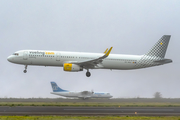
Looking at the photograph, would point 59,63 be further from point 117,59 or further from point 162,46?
point 162,46

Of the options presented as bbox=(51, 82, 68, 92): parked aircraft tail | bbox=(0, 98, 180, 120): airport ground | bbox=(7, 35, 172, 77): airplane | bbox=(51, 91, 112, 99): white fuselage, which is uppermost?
bbox=(7, 35, 172, 77): airplane

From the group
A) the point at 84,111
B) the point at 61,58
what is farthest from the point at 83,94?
the point at 84,111

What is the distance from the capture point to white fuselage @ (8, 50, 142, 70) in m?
46.1

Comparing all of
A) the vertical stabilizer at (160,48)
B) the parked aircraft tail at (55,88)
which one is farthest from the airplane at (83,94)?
the vertical stabilizer at (160,48)

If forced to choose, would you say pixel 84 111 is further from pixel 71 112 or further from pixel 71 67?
pixel 71 67

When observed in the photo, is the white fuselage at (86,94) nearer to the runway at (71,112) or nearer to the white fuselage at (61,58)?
the white fuselage at (61,58)

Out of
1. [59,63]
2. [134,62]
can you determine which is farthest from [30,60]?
[134,62]

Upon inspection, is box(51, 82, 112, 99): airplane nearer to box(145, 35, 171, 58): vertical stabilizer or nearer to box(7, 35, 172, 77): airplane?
box(7, 35, 172, 77): airplane

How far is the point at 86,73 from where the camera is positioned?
1887 inches

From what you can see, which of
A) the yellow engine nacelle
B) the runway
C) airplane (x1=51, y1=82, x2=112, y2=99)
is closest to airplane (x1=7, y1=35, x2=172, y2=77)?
the yellow engine nacelle

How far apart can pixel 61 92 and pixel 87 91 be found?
8607 mm

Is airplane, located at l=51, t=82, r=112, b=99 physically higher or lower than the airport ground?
→ higher

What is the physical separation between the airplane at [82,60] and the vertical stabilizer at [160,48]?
1.42m

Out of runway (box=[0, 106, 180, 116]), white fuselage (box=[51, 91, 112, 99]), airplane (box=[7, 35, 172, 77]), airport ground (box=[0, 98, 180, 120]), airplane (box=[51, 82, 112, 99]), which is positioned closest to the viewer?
airport ground (box=[0, 98, 180, 120])
